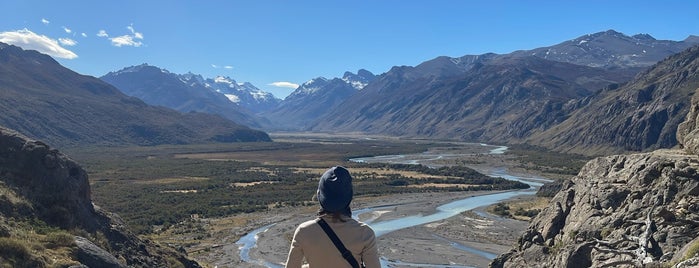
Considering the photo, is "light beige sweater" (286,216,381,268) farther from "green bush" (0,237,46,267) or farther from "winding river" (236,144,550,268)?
"winding river" (236,144,550,268)

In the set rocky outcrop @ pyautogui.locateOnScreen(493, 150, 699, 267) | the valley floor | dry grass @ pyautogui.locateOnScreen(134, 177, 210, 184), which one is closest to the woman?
rocky outcrop @ pyautogui.locateOnScreen(493, 150, 699, 267)

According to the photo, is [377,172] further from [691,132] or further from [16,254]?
[16,254]

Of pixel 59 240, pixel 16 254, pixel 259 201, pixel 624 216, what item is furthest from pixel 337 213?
pixel 259 201

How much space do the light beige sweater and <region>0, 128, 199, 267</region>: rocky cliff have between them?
18.2m

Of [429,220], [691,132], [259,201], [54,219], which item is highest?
[691,132]

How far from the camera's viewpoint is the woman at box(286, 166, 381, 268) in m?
6.32

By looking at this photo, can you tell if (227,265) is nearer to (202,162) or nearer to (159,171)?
(159,171)

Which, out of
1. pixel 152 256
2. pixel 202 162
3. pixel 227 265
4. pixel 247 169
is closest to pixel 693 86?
pixel 247 169

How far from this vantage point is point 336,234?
6.33 meters

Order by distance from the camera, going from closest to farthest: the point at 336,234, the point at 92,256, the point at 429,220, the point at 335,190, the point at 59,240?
the point at 336,234, the point at 335,190, the point at 59,240, the point at 92,256, the point at 429,220

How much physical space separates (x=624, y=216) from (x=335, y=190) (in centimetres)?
2492

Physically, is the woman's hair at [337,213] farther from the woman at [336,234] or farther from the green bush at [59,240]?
the green bush at [59,240]

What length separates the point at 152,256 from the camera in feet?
111

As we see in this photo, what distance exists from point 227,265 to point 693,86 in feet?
→ 623
